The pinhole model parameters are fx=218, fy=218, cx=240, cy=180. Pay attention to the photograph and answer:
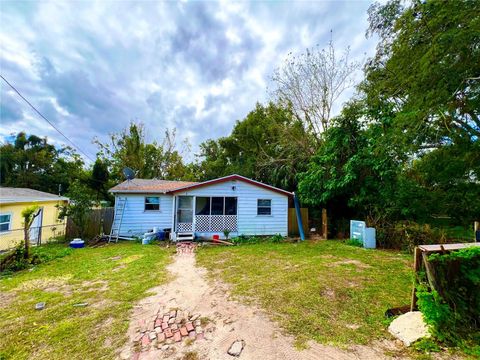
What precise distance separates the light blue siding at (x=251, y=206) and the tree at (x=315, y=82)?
690 cm

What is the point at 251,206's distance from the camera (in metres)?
12.2

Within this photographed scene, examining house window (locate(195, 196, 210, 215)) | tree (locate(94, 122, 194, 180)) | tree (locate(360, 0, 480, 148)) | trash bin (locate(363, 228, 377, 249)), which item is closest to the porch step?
house window (locate(195, 196, 210, 215))

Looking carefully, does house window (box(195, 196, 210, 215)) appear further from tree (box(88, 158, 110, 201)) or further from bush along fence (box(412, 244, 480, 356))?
bush along fence (box(412, 244, 480, 356))

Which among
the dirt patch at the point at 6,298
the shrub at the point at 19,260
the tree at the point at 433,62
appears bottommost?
the dirt patch at the point at 6,298

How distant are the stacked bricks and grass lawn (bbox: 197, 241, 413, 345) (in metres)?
1.29

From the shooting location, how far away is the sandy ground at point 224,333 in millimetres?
2836

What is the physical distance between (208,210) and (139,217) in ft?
12.6

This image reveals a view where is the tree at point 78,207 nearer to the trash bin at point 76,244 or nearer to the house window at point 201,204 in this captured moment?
the trash bin at point 76,244

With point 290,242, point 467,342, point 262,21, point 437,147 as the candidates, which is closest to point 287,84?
point 262,21

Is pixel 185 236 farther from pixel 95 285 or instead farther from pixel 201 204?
pixel 95 285

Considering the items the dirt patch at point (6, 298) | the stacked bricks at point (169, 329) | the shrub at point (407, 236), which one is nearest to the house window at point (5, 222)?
the dirt patch at point (6, 298)

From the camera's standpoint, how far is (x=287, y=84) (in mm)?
15758

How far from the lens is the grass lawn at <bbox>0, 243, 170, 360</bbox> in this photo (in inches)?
123

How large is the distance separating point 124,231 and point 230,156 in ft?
49.5
